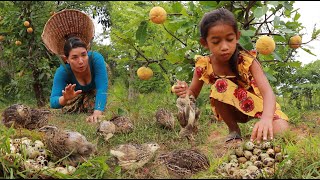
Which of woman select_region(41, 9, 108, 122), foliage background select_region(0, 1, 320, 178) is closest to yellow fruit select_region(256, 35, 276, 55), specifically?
foliage background select_region(0, 1, 320, 178)

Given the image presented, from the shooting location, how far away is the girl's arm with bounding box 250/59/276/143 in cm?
213

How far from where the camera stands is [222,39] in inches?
97.7

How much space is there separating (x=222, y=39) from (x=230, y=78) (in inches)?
19.0

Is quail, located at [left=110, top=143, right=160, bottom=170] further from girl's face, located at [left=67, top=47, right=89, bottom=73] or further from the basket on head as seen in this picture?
the basket on head

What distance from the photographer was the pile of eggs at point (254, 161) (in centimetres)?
170

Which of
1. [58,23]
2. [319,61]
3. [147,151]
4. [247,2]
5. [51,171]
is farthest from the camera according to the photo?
[58,23]

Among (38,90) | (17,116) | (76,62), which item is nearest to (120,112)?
(17,116)

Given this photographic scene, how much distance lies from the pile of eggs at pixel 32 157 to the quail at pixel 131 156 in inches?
8.7

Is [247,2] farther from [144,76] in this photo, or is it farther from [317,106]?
[317,106]

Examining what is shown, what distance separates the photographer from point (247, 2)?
2691 millimetres

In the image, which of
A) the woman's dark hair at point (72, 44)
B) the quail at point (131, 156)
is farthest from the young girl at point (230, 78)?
the woman's dark hair at point (72, 44)

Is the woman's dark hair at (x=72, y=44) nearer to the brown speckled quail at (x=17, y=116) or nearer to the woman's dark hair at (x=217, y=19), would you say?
the brown speckled quail at (x=17, y=116)

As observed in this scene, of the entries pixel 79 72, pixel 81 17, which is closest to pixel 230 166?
pixel 79 72

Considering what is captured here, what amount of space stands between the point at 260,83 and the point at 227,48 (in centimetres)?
32
